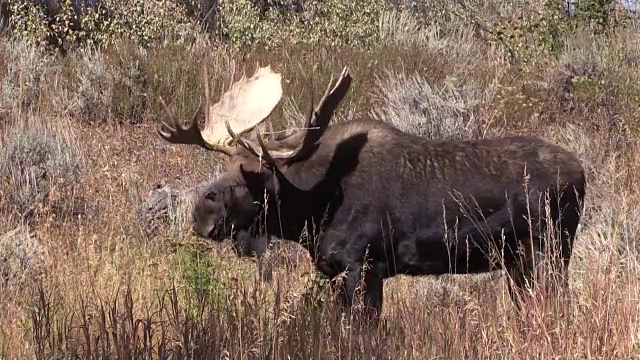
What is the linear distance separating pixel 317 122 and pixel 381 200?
0.68 metres

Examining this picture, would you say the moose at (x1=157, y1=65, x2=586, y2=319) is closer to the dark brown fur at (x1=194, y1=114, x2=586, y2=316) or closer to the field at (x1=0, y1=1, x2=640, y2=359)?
the dark brown fur at (x1=194, y1=114, x2=586, y2=316)

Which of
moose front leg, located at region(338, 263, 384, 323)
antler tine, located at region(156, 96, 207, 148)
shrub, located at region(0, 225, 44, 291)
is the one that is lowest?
shrub, located at region(0, 225, 44, 291)

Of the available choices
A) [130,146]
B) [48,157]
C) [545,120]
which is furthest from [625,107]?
[48,157]

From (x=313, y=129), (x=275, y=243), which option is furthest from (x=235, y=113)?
(x=275, y=243)

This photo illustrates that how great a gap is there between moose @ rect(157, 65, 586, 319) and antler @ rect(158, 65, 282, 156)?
0.9 inches

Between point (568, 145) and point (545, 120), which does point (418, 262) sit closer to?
point (568, 145)

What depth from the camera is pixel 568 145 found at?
11.5 m

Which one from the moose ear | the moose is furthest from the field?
the moose ear

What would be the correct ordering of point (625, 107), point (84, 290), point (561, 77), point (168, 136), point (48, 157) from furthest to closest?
1. point (561, 77)
2. point (625, 107)
3. point (48, 157)
4. point (168, 136)
5. point (84, 290)

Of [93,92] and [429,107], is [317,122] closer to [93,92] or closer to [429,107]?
[429,107]

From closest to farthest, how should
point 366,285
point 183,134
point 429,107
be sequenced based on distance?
point 366,285
point 183,134
point 429,107

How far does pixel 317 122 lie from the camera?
6902 mm

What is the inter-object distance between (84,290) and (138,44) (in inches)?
367

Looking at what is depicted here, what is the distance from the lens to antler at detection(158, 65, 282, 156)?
7180mm
